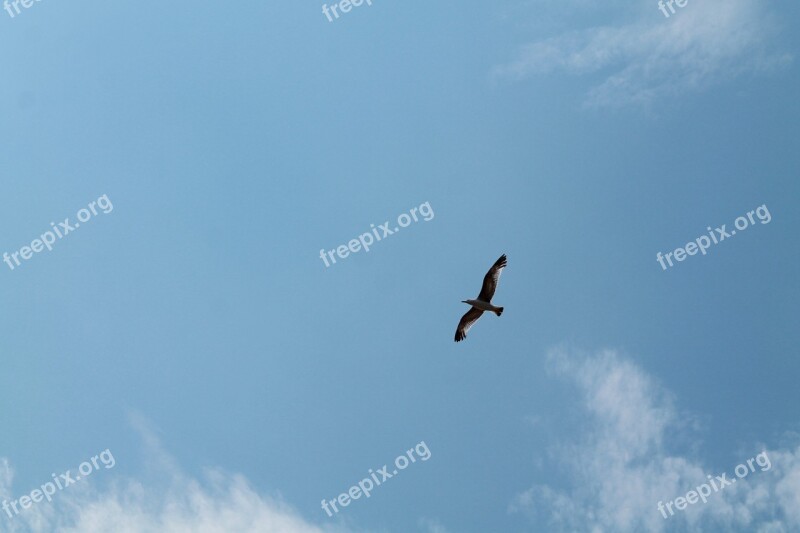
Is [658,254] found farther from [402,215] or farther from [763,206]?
[402,215]

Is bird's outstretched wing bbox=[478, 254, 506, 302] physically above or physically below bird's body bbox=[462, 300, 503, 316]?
above

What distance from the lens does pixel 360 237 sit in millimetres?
57562

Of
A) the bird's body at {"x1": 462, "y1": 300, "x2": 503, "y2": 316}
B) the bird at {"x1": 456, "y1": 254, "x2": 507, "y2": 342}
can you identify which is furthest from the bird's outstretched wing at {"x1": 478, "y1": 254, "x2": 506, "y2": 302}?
the bird's body at {"x1": 462, "y1": 300, "x2": 503, "y2": 316}

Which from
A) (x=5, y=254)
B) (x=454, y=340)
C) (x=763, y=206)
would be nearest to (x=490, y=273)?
(x=454, y=340)

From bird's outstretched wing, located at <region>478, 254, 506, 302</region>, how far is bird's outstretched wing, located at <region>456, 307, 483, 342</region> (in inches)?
86.5

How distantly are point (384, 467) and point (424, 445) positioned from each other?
11.9ft

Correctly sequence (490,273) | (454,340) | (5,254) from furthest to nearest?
(5,254)
(454,340)
(490,273)

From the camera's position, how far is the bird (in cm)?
5107

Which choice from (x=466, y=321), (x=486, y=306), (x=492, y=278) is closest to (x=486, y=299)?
(x=486, y=306)

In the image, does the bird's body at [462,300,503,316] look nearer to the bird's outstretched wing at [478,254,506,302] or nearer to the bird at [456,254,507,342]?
the bird at [456,254,507,342]

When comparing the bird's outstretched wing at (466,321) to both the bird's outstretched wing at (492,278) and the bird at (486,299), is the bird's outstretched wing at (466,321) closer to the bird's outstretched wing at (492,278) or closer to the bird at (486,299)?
the bird at (486,299)

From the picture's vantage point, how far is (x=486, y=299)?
2047 inches

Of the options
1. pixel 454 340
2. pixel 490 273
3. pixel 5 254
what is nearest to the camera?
pixel 490 273

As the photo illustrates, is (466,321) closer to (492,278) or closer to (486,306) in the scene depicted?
(486,306)
